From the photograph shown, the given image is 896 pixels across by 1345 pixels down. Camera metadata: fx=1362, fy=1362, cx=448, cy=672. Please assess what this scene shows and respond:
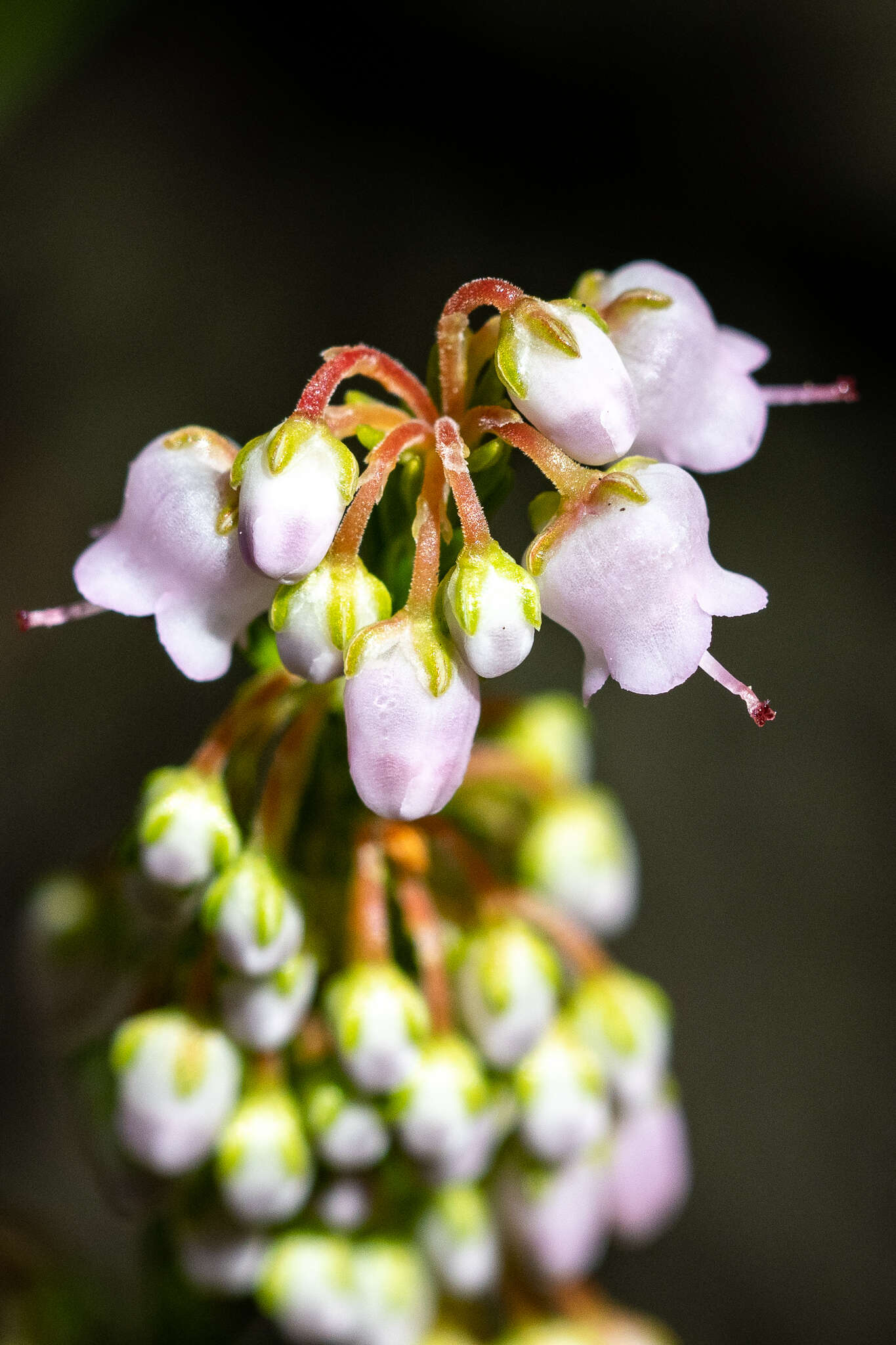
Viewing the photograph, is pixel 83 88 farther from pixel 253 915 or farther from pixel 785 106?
pixel 253 915

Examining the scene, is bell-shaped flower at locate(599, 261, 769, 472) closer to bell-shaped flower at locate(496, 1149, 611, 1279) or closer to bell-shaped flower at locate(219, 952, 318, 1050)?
bell-shaped flower at locate(219, 952, 318, 1050)

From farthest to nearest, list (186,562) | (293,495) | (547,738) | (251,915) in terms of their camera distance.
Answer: (547,738)
(251,915)
(186,562)
(293,495)

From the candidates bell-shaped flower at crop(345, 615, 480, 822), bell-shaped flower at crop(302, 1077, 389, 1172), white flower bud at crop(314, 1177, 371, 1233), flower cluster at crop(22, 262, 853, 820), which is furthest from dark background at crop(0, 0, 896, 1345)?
bell-shaped flower at crop(345, 615, 480, 822)

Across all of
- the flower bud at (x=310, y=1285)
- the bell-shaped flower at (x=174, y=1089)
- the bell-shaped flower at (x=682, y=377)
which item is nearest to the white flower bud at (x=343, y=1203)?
the flower bud at (x=310, y=1285)

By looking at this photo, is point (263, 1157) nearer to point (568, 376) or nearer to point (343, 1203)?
point (343, 1203)

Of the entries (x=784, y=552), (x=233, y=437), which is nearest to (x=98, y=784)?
(x=233, y=437)

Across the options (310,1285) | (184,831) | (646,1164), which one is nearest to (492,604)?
(184,831)
